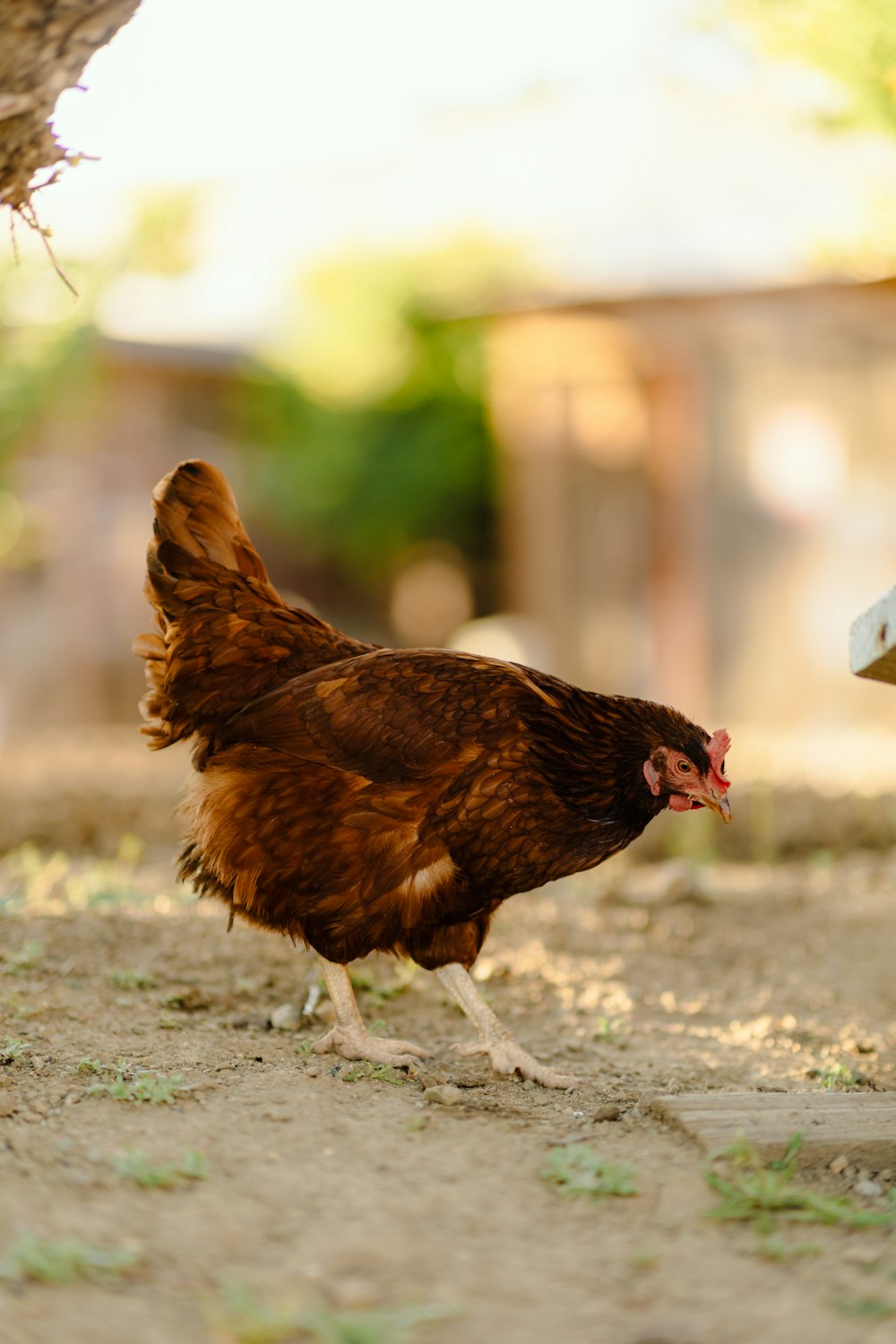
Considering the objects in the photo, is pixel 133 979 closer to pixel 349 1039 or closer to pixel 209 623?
pixel 349 1039

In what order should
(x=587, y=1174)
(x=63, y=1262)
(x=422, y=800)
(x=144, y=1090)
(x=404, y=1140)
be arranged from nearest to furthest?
(x=63, y=1262)
(x=587, y=1174)
(x=404, y=1140)
(x=144, y=1090)
(x=422, y=800)

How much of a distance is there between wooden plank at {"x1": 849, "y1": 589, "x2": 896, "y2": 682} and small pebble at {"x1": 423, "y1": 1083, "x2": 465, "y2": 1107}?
4.11 feet

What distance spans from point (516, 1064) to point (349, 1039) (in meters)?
0.40

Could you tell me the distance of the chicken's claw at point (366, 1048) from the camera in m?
3.15

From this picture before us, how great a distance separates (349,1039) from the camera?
322cm

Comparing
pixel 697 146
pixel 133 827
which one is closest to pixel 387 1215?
pixel 133 827

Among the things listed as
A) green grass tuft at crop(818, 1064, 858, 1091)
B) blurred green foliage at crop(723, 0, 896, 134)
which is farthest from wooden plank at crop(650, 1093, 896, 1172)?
blurred green foliage at crop(723, 0, 896, 134)

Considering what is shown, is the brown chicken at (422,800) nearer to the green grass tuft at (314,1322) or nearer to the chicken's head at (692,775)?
the chicken's head at (692,775)

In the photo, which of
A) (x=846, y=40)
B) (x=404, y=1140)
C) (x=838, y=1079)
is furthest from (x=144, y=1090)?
(x=846, y=40)

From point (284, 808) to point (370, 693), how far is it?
338mm

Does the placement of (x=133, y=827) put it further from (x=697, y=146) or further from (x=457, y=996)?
(x=697, y=146)

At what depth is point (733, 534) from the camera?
10344 millimetres

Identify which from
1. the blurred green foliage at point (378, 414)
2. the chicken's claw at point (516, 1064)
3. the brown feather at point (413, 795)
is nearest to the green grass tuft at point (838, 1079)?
the chicken's claw at point (516, 1064)

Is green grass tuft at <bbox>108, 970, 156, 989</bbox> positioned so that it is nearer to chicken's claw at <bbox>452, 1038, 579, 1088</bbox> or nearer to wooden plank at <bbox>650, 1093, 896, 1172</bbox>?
chicken's claw at <bbox>452, 1038, 579, 1088</bbox>
